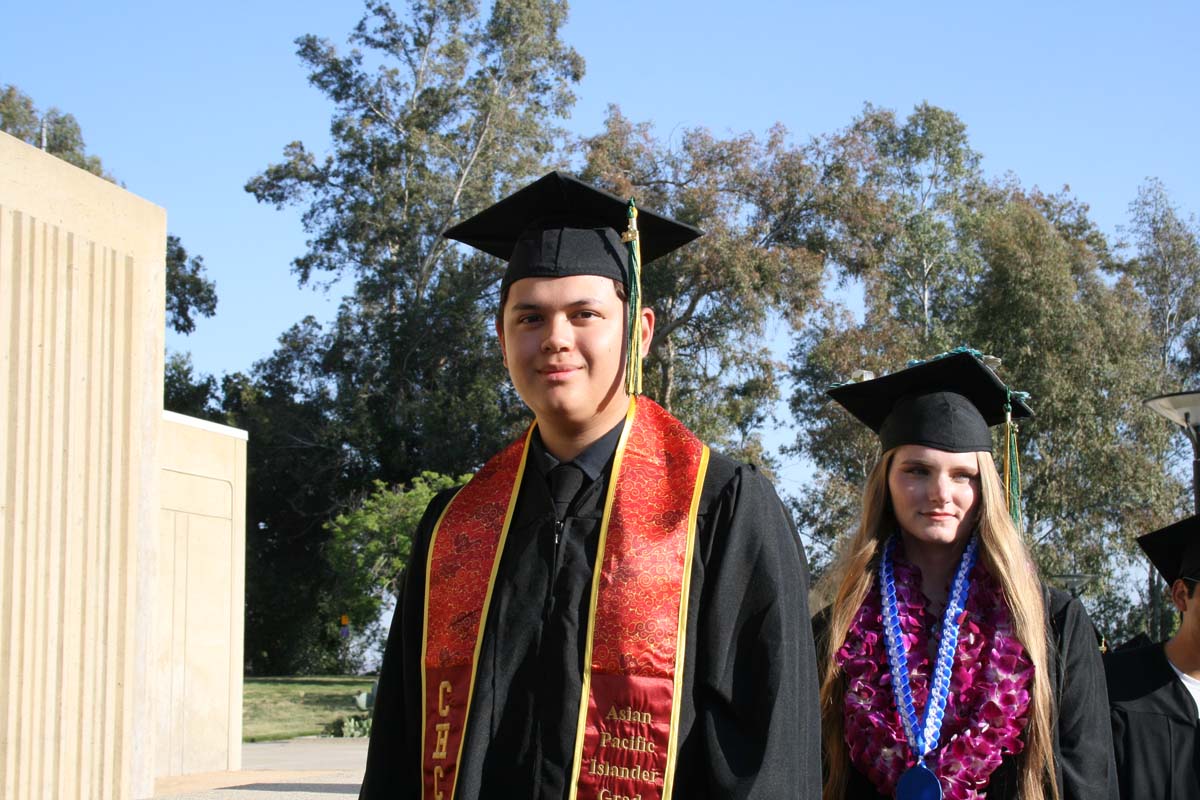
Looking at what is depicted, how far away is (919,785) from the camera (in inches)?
134

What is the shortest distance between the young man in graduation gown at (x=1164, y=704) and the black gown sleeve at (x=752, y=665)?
211 cm

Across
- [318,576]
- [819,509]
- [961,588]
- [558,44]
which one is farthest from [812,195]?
[961,588]

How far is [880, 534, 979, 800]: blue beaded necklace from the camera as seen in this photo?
343cm

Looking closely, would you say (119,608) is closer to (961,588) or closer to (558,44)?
(961,588)

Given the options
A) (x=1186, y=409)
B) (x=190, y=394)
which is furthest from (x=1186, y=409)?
(x=190, y=394)

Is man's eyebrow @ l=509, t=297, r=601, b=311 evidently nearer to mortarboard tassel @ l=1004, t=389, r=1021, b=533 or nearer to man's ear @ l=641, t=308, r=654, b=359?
man's ear @ l=641, t=308, r=654, b=359

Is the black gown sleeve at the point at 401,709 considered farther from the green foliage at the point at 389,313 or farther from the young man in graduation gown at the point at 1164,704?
the green foliage at the point at 389,313

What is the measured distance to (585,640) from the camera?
2650 mm

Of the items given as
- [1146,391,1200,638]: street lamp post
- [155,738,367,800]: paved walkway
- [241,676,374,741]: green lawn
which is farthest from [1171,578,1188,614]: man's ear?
[241,676,374,741]: green lawn

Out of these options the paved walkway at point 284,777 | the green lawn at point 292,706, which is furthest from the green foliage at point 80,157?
the paved walkway at point 284,777

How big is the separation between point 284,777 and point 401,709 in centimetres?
1129

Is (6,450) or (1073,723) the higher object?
(6,450)

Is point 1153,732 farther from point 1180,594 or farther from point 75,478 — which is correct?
point 75,478

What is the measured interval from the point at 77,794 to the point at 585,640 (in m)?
6.46
